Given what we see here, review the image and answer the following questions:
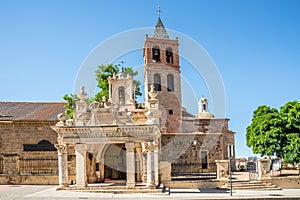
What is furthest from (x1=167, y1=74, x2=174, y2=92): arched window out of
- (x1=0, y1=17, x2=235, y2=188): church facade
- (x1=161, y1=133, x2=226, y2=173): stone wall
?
(x1=161, y1=133, x2=226, y2=173): stone wall

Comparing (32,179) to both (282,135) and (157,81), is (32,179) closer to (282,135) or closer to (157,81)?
(282,135)

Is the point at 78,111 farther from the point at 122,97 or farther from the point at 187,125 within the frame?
the point at 187,125

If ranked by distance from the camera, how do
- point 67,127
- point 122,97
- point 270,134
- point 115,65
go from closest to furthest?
point 67,127
point 270,134
point 122,97
point 115,65

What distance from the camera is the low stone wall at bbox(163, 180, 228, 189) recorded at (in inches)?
706

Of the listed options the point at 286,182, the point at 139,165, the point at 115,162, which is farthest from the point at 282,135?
the point at 115,162

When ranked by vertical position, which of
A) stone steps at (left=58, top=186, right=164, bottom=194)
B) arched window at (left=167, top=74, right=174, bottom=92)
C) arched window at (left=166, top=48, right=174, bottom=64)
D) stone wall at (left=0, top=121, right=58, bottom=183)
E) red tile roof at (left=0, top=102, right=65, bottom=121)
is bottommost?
stone steps at (left=58, top=186, right=164, bottom=194)

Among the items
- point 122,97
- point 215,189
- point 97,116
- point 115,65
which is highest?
point 115,65

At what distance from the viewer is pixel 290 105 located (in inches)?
1006

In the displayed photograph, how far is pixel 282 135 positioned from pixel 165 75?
15.5 meters

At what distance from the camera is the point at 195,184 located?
18.1 meters

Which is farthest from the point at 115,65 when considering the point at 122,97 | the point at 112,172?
the point at 112,172

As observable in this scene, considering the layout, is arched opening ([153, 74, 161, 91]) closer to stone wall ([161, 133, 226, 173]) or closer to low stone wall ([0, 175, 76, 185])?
stone wall ([161, 133, 226, 173])

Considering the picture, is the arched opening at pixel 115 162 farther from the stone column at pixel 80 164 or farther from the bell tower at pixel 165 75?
the bell tower at pixel 165 75

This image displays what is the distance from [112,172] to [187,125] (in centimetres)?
1679
